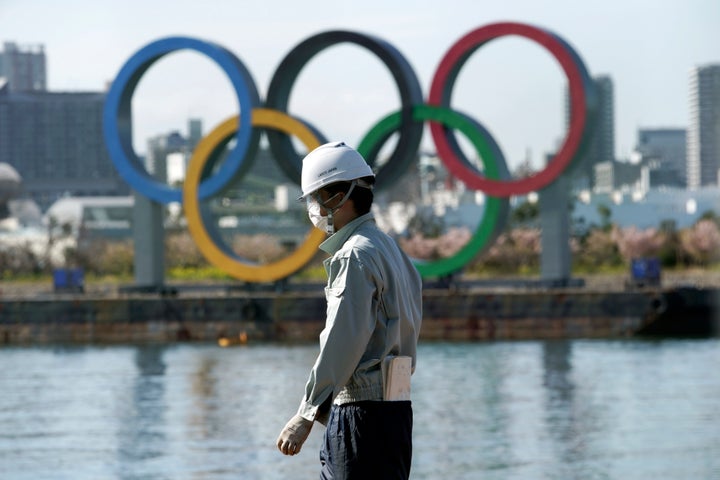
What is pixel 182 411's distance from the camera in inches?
768

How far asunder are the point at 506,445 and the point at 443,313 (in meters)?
19.4

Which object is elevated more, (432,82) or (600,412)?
(432,82)

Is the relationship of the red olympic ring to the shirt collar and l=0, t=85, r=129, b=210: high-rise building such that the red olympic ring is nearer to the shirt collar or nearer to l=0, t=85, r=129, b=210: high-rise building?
the shirt collar

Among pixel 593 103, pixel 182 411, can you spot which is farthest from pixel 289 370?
pixel 593 103

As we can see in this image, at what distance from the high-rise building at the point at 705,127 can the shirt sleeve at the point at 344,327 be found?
496ft

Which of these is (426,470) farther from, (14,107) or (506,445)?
(14,107)

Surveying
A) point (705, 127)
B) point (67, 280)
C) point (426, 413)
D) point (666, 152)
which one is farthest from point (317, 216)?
point (666, 152)

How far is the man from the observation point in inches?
223

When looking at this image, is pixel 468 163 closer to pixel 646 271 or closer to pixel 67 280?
pixel 646 271

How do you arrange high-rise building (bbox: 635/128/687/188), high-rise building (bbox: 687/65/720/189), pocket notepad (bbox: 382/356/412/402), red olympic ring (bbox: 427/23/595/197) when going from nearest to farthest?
pocket notepad (bbox: 382/356/412/402) < red olympic ring (bbox: 427/23/595/197) < high-rise building (bbox: 635/128/687/188) < high-rise building (bbox: 687/65/720/189)

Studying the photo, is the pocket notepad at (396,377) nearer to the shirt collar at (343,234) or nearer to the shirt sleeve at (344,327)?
the shirt sleeve at (344,327)

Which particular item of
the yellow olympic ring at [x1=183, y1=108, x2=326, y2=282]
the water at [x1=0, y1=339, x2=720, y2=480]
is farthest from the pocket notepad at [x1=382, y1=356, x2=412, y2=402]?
the yellow olympic ring at [x1=183, y1=108, x2=326, y2=282]

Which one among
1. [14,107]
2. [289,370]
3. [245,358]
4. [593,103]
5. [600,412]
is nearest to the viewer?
[600,412]

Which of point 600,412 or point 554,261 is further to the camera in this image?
point 554,261
